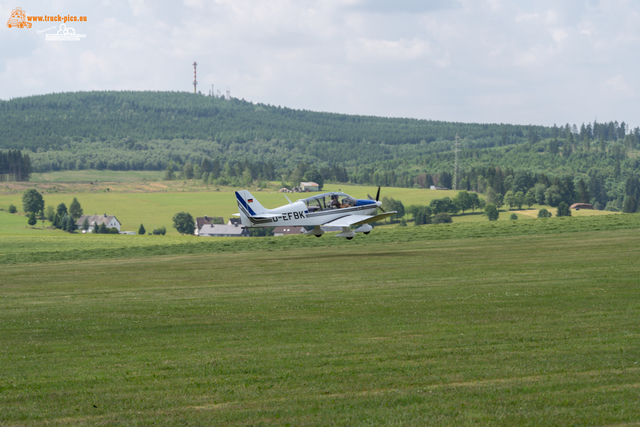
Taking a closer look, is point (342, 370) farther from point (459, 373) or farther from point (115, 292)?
point (115, 292)

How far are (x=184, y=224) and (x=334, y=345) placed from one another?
96846 mm

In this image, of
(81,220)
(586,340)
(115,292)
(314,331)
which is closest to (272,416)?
(314,331)

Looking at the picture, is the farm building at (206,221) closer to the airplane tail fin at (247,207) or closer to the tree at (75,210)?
the tree at (75,210)

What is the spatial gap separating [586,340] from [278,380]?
5558mm

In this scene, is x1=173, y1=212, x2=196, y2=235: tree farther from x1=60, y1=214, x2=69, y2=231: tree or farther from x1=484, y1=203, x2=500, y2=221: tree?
x1=484, y1=203, x2=500, y2=221: tree

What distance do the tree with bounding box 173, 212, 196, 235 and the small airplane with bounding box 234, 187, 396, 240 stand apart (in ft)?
244

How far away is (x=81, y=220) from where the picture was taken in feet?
394

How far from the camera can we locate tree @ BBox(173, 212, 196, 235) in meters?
104

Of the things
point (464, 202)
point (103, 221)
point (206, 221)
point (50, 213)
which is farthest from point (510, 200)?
point (50, 213)

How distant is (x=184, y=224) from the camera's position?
105 m

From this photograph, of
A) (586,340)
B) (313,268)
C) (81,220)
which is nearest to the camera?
(586,340)

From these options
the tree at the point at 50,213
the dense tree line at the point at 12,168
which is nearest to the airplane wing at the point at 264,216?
the tree at the point at 50,213

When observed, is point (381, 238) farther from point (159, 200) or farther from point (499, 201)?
point (159, 200)

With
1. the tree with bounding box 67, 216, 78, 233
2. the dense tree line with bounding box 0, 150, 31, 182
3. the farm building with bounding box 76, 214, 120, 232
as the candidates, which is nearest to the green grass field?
the farm building with bounding box 76, 214, 120, 232
